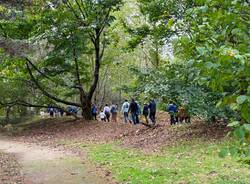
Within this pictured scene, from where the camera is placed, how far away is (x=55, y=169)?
1208 cm

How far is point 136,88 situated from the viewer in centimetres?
1709

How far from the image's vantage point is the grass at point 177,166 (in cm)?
895

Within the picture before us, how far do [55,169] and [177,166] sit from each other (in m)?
3.72

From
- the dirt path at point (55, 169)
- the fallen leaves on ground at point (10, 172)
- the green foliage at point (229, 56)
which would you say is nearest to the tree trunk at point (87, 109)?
Result: the dirt path at point (55, 169)

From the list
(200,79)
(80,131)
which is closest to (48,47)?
(80,131)

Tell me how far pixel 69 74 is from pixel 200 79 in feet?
82.5

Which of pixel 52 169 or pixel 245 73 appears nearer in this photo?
pixel 245 73

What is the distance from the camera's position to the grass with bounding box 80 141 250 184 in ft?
29.3

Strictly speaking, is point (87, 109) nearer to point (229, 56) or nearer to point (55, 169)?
point (55, 169)

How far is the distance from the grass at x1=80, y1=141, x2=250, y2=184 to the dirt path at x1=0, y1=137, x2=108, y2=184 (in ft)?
1.95

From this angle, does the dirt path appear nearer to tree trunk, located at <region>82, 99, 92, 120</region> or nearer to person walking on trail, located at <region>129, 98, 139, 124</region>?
person walking on trail, located at <region>129, 98, 139, 124</region>

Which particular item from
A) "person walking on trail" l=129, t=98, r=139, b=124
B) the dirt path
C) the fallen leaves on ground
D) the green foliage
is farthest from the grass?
"person walking on trail" l=129, t=98, r=139, b=124

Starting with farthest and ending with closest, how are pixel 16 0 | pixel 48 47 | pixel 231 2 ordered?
1. pixel 48 47
2. pixel 16 0
3. pixel 231 2

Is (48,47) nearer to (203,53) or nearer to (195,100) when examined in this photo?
(195,100)
